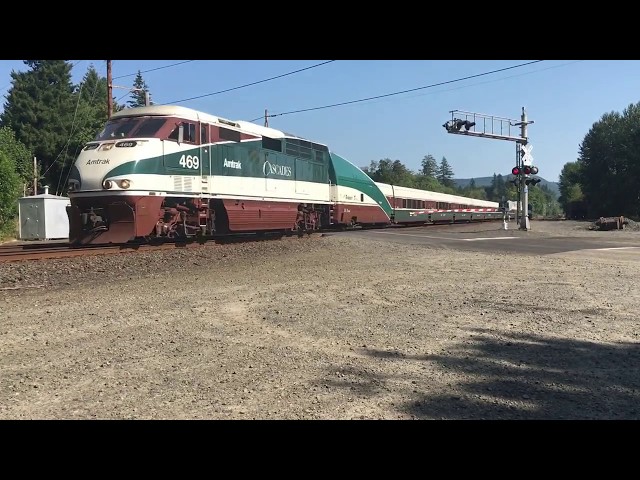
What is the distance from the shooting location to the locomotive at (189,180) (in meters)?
13.5

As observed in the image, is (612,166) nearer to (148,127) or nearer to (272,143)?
(272,143)

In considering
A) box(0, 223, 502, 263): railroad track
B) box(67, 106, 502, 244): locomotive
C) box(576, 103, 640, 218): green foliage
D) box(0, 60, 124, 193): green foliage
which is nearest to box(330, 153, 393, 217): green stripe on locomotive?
box(67, 106, 502, 244): locomotive

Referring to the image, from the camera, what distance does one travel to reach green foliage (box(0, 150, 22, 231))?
30744 millimetres

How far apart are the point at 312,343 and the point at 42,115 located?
52755mm

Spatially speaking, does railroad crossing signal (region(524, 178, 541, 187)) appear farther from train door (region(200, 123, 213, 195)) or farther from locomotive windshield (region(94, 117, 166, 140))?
locomotive windshield (region(94, 117, 166, 140))

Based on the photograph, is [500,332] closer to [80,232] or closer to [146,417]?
[146,417]

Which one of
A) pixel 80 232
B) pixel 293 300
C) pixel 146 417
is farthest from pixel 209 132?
pixel 146 417

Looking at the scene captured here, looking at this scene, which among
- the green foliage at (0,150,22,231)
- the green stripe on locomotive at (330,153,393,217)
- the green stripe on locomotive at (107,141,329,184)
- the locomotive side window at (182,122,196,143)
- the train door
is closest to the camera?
the green stripe on locomotive at (107,141,329,184)

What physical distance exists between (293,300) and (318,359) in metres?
3.20

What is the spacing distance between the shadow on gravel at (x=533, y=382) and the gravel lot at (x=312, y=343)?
2 centimetres

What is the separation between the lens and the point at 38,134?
48.5 m

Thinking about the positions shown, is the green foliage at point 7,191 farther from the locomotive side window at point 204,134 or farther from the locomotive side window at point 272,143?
the locomotive side window at point 204,134

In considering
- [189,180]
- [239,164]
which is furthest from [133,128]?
[239,164]

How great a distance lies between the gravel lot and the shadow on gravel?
0.08 feet
